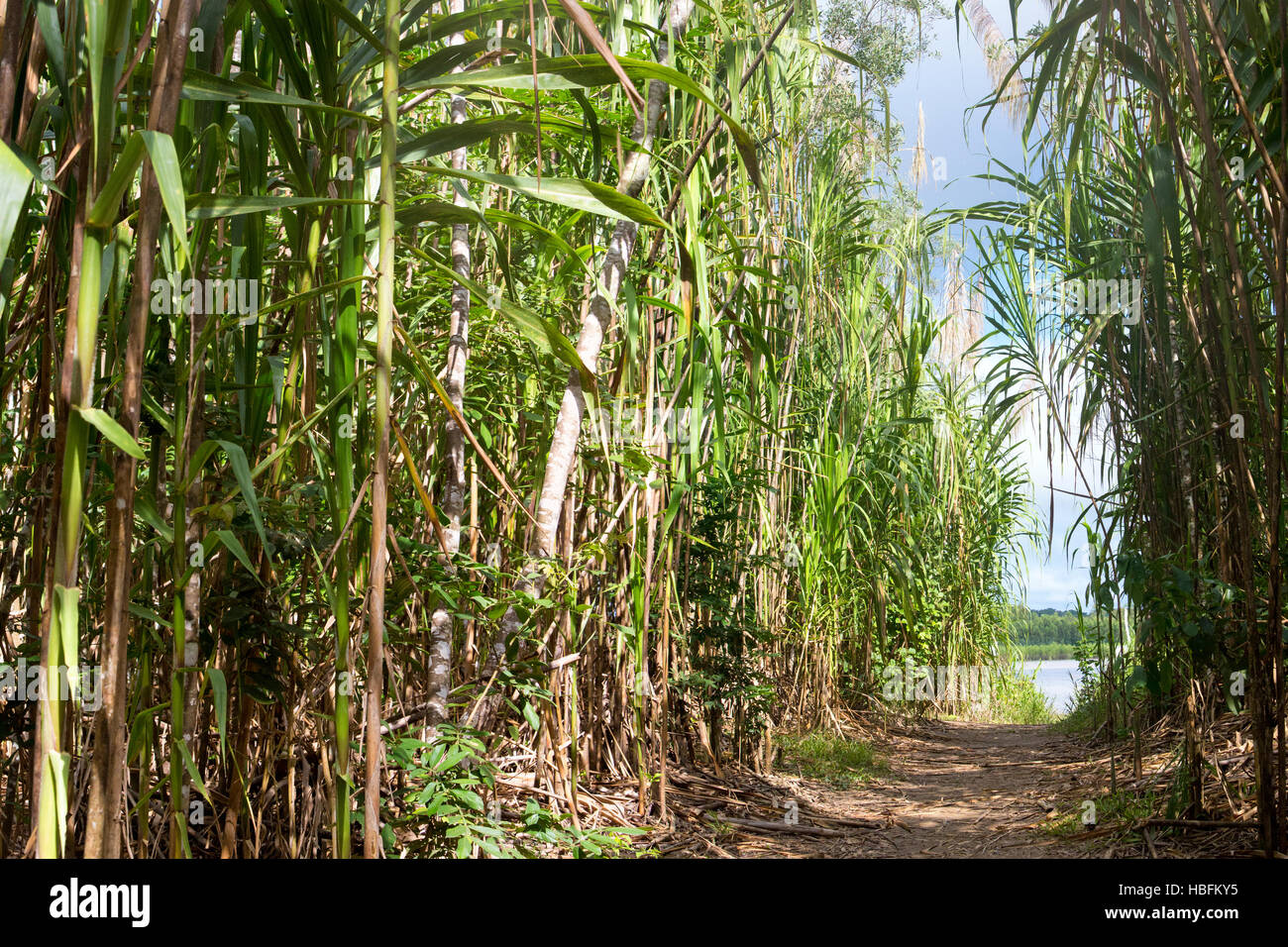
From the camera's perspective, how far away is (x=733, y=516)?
311 cm

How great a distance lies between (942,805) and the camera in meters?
3.25

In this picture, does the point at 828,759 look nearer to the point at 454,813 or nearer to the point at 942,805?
the point at 942,805

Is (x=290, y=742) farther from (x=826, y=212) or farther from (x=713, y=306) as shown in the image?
(x=826, y=212)

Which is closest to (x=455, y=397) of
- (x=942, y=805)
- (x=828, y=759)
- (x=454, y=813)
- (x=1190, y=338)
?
(x=454, y=813)

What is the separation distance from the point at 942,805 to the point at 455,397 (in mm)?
2538

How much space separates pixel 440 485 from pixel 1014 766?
320 centimetres

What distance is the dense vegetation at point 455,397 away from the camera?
3.04ft

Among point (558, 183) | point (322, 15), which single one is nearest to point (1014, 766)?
point (558, 183)

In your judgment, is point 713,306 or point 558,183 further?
point 713,306

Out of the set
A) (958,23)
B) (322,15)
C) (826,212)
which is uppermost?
(826,212)

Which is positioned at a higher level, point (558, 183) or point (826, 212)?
point (826, 212)

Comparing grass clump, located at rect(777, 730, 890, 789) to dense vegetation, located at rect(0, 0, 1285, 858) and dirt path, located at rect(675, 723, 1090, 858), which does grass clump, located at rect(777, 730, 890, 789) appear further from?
dense vegetation, located at rect(0, 0, 1285, 858)

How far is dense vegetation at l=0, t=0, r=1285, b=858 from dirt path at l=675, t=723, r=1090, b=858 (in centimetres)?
36
